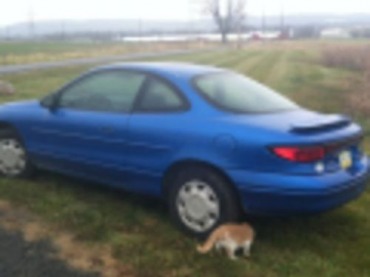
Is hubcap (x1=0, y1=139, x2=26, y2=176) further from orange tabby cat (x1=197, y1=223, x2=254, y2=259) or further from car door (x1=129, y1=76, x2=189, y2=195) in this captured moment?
orange tabby cat (x1=197, y1=223, x2=254, y2=259)

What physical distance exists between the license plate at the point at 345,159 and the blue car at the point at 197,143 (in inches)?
0.6

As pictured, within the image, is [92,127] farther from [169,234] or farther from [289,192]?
[289,192]

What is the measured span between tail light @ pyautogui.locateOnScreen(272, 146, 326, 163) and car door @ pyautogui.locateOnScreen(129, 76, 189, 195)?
898mm

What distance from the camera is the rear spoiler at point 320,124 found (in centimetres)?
472

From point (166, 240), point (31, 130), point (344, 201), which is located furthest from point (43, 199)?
point (344, 201)

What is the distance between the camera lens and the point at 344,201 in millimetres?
4906

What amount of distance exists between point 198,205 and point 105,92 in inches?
65.0

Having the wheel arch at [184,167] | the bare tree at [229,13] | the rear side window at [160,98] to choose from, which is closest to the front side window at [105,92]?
the rear side window at [160,98]

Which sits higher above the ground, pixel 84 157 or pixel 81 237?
pixel 84 157

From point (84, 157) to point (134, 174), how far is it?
0.70 meters

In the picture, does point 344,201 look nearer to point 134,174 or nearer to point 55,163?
point 134,174

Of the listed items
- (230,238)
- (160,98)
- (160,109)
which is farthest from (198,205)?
(160,98)

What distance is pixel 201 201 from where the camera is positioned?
498 centimetres

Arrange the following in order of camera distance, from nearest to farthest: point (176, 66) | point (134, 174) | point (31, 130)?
point (134, 174)
point (176, 66)
point (31, 130)
